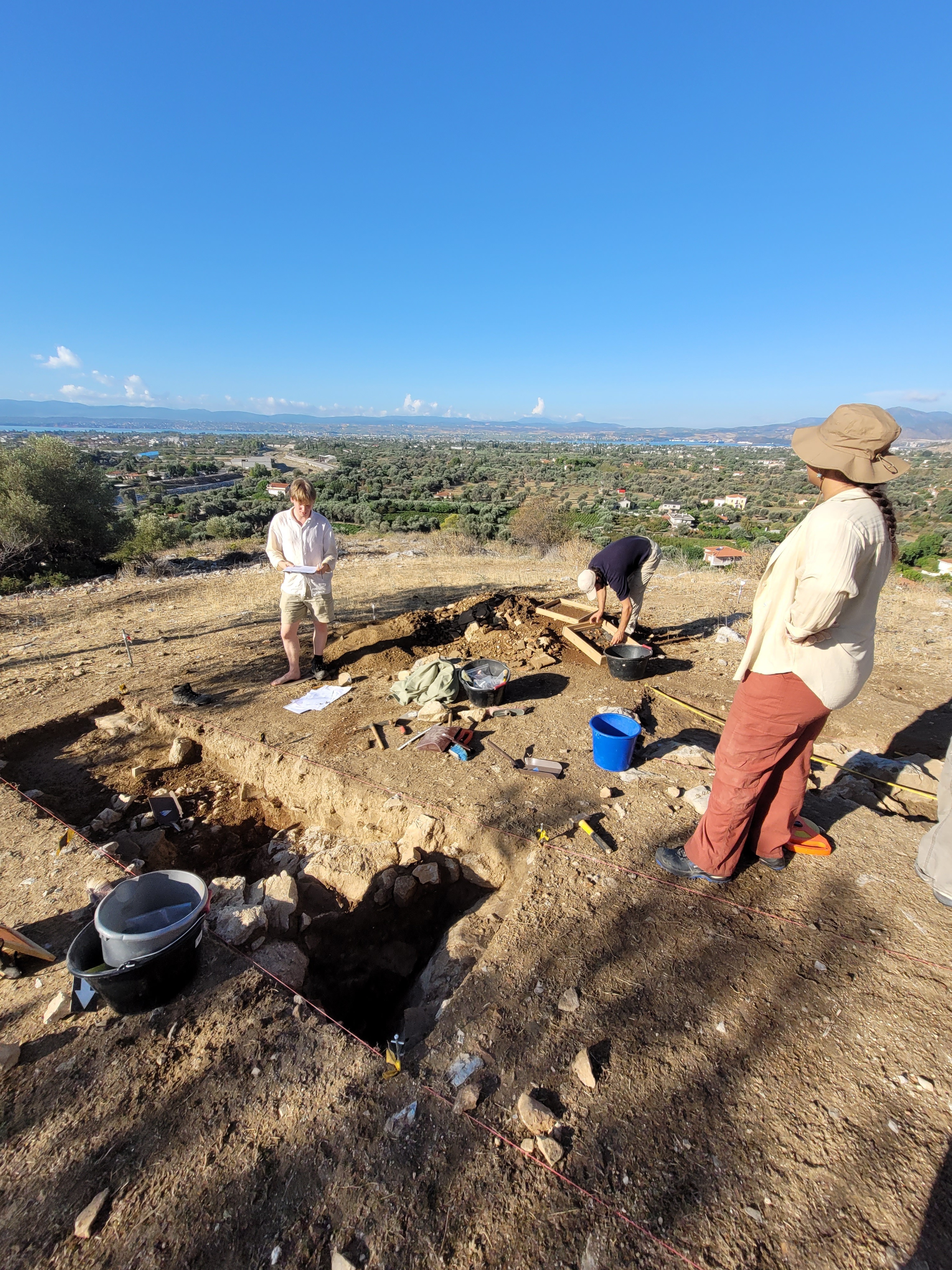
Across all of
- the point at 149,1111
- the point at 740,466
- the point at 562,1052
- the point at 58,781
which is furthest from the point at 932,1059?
the point at 740,466

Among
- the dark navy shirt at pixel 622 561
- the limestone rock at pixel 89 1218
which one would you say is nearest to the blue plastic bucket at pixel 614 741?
the dark navy shirt at pixel 622 561

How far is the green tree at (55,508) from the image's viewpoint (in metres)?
14.5

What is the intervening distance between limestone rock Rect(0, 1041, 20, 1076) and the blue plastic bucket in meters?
3.32

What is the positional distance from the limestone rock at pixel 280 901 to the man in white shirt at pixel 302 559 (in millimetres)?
2645

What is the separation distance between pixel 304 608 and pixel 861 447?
4.66 m

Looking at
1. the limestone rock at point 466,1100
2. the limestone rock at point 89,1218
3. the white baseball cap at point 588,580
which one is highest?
the white baseball cap at point 588,580

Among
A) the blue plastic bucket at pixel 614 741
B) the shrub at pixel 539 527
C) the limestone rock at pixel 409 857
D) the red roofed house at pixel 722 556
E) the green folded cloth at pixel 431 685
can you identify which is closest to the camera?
the limestone rock at pixel 409 857

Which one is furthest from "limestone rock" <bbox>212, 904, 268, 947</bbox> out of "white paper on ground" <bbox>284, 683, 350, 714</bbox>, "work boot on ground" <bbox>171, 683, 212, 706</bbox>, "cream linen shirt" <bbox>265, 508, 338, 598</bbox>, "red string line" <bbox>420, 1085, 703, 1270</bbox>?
"cream linen shirt" <bbox>265, 508, 338, 598</bbox>

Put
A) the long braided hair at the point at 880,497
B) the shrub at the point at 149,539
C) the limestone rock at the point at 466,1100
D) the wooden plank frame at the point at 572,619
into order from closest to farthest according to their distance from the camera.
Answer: the limestone rock at the point at 466,1100 → the long braided hair at the point at 880,497 → the wooden plank frame at the point at 572,619 → the shrub at the point at 149,539

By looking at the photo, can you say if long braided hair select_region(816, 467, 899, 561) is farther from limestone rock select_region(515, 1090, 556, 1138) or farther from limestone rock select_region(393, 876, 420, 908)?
limestone rock select_region(393, 876, 420, 908)

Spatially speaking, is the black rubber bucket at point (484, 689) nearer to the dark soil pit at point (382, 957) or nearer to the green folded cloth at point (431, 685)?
the green folded cloth at point (431, 685)

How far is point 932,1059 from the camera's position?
1895 mm

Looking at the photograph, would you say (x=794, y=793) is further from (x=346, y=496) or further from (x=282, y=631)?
(x=346, y=496)

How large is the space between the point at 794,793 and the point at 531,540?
15.1m
